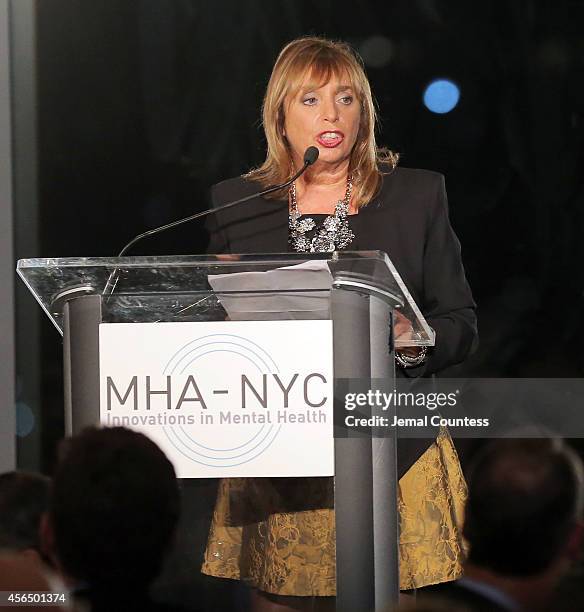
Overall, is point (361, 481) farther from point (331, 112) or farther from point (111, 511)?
point (331, 112)

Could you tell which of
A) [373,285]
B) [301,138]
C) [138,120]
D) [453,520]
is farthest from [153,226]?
[373,285]

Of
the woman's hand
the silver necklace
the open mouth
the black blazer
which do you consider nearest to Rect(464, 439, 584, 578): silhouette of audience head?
the woman's hand

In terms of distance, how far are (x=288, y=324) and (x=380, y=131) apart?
207 centimetres

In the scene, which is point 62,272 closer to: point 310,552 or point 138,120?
point 310,552

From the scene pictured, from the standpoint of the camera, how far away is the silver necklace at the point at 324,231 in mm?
3072

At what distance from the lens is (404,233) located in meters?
3.05

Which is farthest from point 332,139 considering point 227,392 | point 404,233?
point 227,392

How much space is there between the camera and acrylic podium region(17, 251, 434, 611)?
2.14 meters

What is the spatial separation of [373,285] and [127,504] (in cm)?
80

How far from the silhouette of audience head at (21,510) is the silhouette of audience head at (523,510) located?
3.27ft

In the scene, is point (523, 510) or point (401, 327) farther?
point (401, 327)

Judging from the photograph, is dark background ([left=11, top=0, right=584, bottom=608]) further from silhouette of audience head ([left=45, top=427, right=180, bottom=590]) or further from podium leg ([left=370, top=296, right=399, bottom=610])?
silhouette of audience head ([left=45, top=427, right=180, bottom=590])

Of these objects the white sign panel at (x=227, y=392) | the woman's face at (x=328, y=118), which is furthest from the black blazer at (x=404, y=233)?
the white sign panel at (x=227, y=392)

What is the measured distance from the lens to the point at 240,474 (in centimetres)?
214
